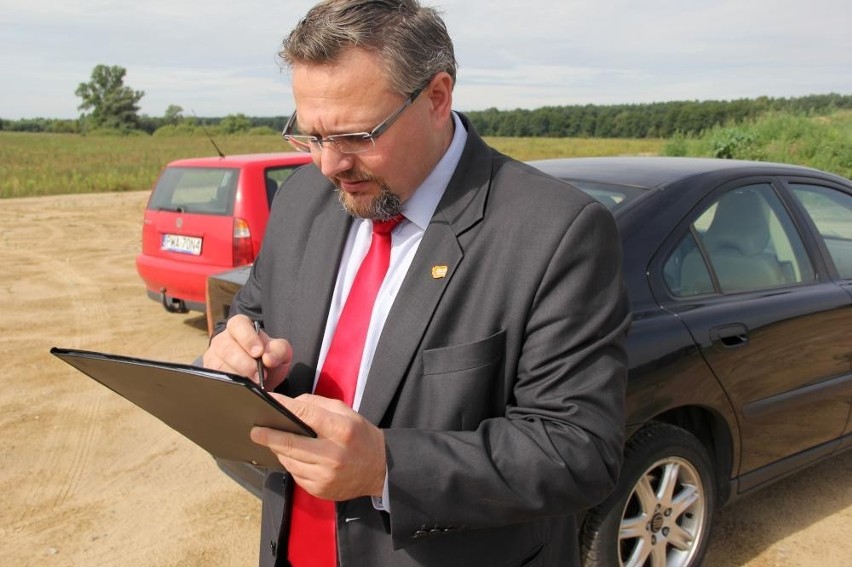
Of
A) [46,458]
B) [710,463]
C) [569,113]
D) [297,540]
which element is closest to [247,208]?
[46,458]

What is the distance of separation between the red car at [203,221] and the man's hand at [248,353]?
4778 millimetres

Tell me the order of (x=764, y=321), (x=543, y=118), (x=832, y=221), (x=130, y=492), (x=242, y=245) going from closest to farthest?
1. (x=764, y=321)
2. (x=832, y=221)
3. (x=130, y=492)
4. (x=242, y=245)
5. (x=543, y=118)

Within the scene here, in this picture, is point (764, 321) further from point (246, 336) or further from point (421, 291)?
point (246, 336)

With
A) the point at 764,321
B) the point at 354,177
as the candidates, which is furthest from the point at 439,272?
the point at 764,321

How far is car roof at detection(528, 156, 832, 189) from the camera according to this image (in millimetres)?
3141

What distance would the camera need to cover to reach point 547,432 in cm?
130

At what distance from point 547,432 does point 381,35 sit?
0.77 meters

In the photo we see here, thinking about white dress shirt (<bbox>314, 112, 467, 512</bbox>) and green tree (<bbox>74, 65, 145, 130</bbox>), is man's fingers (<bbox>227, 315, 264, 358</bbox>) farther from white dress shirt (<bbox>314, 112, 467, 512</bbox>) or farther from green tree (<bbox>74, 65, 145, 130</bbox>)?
green tree (<bbox>74, 65, 145, 130</bbox>)

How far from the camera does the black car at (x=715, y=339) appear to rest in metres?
2.71

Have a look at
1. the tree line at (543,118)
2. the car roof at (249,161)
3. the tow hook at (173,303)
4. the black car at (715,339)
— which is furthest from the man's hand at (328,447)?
the tree line at (543,118)

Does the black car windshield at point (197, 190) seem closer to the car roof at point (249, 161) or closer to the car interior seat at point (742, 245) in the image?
the car roof at point (249, 161)

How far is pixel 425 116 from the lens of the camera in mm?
1464

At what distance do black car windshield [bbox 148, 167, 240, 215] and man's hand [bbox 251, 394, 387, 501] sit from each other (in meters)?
5.39

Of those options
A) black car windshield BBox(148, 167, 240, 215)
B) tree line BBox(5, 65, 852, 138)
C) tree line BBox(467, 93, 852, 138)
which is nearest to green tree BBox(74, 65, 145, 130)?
tree line BBox(5, 65, 852, 138)
